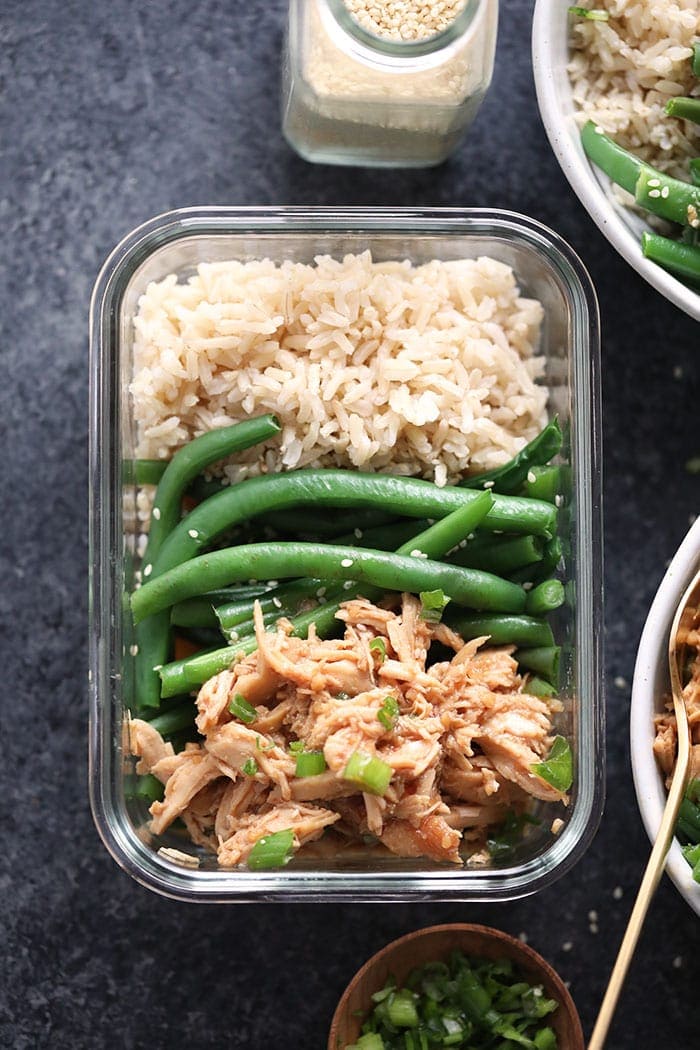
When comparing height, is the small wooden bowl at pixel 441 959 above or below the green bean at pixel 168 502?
below

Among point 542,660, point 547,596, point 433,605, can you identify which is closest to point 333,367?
point 433,605

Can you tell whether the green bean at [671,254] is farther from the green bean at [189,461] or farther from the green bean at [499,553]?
the green bean at [189,461]

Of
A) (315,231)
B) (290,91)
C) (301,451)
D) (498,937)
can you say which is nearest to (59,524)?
(301,451)

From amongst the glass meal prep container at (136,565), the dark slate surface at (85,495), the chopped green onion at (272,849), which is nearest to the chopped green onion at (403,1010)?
the dark slate surface at (85,495)

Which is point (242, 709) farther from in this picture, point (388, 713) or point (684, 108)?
point (684, 108)

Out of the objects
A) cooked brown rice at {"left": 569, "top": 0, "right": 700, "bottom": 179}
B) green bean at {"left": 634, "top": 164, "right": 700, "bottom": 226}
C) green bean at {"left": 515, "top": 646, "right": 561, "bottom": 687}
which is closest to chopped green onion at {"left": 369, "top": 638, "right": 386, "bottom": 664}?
green bean at {"left": 515, "top": 646, "right": 561, "bottom": 687}

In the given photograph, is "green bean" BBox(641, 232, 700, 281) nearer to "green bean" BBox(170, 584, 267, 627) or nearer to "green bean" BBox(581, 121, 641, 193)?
"green bean" BBox(581, 121, 641, 193)

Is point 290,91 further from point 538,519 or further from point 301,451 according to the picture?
point 538,519
